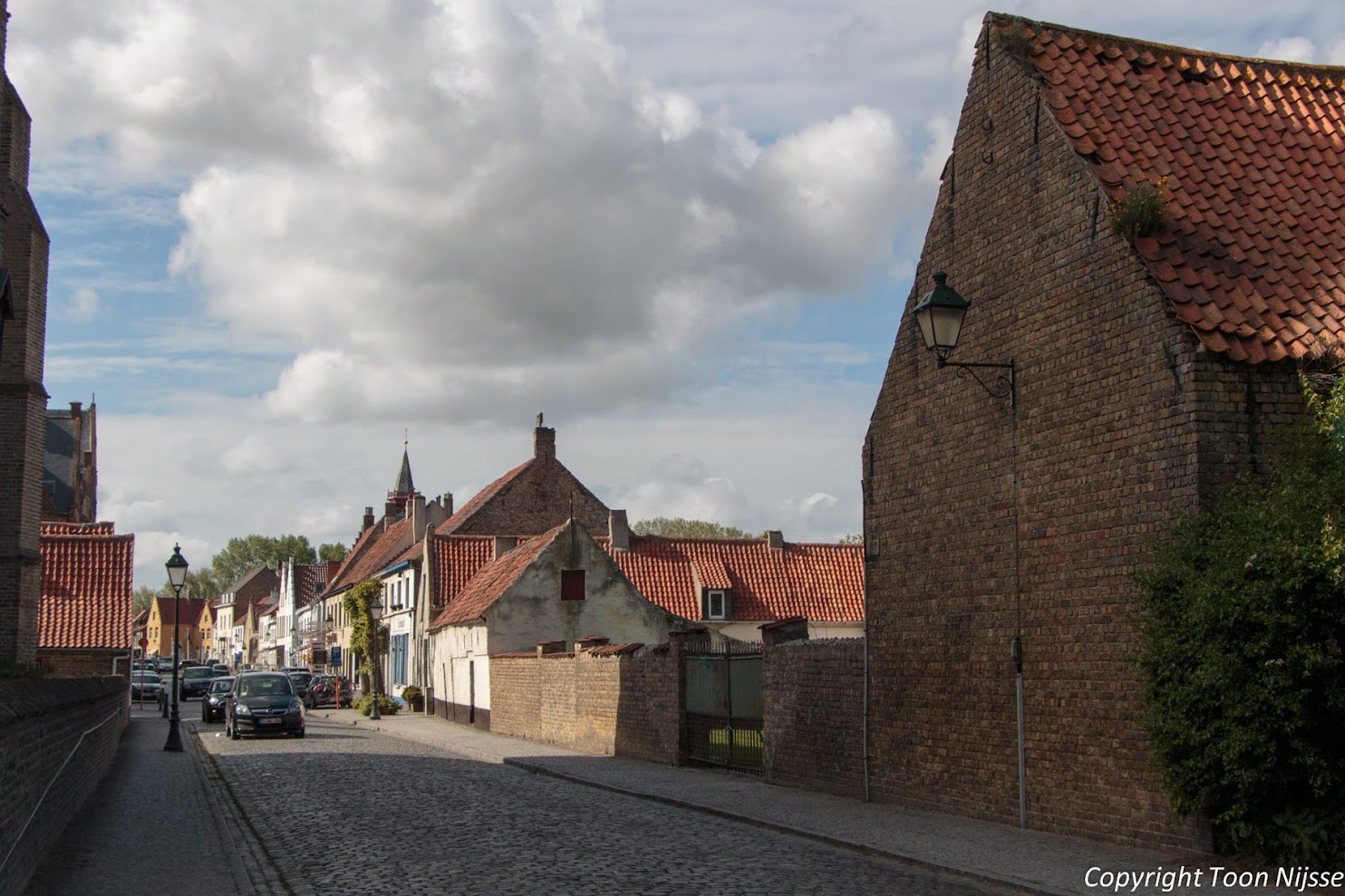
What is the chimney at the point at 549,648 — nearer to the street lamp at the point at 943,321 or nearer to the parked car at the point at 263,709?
the parked car at the point at 263,709

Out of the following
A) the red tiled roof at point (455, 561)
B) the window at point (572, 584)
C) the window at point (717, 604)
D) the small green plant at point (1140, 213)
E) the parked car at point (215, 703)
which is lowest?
the parked car at point (215, 703)

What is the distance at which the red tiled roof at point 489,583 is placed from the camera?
3834 centimetres

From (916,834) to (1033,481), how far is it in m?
3.69

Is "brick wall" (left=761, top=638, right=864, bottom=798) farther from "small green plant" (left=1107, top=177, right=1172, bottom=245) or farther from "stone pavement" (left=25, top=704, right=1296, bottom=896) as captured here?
"small green plant" (left=1107, top=177, right=1172, bottom=245)

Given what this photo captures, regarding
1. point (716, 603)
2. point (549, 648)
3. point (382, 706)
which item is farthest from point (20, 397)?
point (716, 603)

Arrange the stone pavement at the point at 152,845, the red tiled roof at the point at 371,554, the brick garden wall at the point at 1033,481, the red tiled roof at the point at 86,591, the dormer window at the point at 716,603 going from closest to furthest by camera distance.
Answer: the stone pavement at the point at 152,845 → the brick garden wall at the point at 1033,481 → the red tiled roof at the point at 86,591 → the dormer window at the point at 716,603 → the red tiled roof at the point at 371,554

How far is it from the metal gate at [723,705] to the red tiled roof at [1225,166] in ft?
31.0

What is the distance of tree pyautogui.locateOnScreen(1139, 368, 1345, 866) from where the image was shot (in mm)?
10023

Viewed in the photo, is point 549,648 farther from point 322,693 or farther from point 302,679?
point 302,679

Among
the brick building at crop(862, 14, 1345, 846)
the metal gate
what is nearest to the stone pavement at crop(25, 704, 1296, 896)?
the metal gate

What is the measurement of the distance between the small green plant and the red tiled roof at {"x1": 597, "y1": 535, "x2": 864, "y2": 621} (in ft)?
113

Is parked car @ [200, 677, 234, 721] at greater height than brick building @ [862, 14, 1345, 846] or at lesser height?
lesser

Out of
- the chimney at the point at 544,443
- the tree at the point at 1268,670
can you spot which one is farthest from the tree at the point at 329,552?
the tree at the point at 1268,670

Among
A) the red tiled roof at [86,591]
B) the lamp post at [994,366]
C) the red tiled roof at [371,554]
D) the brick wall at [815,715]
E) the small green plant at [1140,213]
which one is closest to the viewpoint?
the small green plant at [1140,213]
